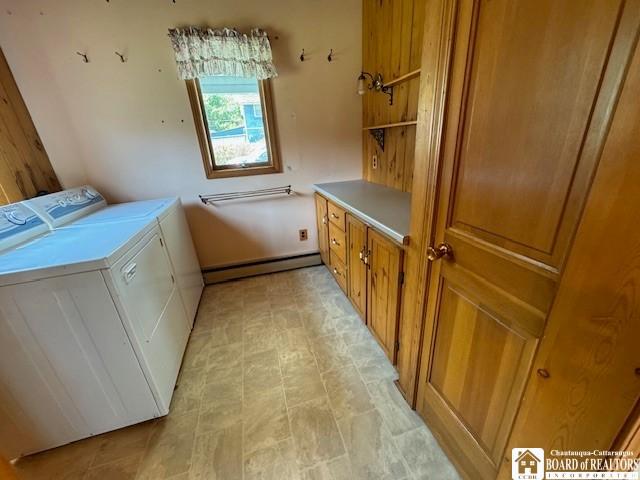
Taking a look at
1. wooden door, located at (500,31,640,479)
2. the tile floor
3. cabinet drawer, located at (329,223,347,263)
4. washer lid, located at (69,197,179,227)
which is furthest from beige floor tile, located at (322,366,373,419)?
washer lid, located at (69,197,179,227)

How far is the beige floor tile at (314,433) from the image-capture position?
1181mm

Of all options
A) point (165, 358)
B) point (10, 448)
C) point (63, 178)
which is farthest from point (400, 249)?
point (63, 178)

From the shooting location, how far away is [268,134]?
2375mm

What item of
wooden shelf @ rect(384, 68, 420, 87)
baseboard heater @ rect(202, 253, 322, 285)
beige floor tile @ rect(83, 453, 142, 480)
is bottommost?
beige floor tile @ rect(83, 453, 142, 480)

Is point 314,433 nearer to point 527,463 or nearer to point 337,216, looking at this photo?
point 527,463

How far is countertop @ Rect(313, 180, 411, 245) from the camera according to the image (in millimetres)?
1310

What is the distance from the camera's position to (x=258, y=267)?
9.05ft

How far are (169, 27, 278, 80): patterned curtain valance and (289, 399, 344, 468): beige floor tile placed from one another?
2.36 m

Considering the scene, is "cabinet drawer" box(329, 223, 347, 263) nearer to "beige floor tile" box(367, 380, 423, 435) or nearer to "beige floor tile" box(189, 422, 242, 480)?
"beige floor tile" box(367, 380, 423, 435)

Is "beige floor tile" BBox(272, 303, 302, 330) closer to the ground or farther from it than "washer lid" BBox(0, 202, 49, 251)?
closer to the ground

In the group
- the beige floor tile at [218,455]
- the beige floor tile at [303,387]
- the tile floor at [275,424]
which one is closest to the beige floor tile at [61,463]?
the tile floor at [275,424]

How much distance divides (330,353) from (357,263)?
628mm

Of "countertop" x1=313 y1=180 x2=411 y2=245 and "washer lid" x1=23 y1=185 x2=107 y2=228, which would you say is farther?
"washer lid" x1=23 y1=185 x2=107 y2=228

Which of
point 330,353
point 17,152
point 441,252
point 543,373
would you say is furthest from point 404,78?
point 17,152
